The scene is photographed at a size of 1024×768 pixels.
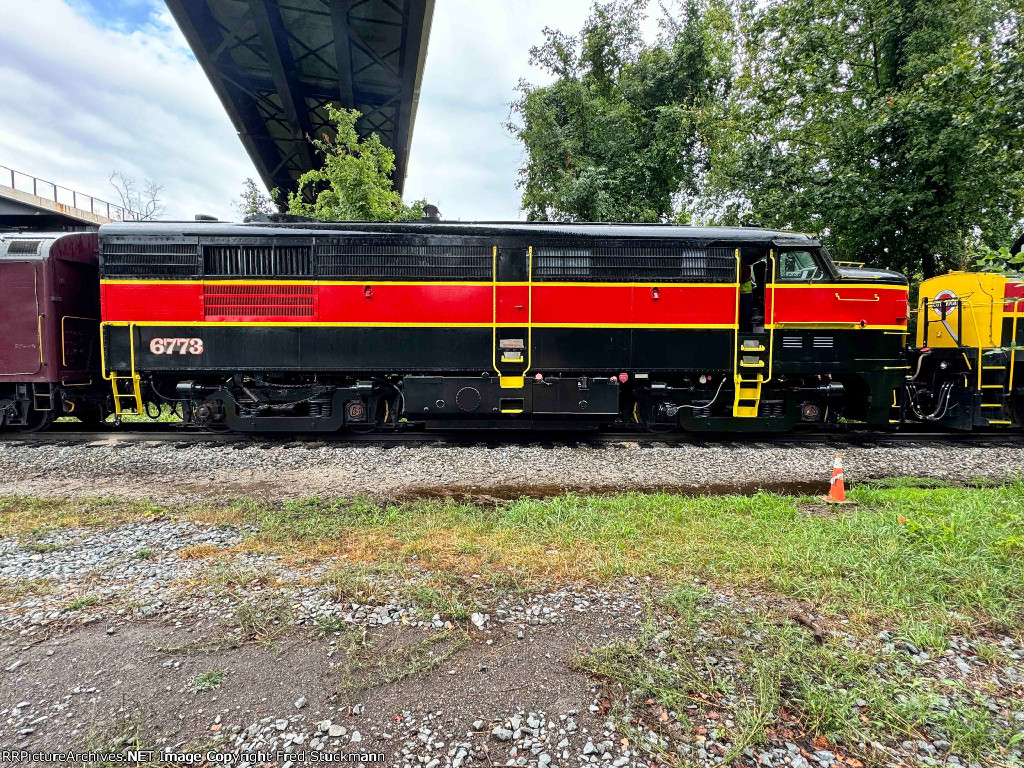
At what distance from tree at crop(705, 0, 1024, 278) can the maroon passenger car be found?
49.1ft

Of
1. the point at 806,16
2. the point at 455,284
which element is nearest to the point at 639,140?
the point at 806,16

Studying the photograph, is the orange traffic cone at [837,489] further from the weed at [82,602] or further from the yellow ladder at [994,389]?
the weed at [82,602]

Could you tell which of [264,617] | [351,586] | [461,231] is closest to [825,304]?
[461,231]

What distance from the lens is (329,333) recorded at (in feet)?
25.7

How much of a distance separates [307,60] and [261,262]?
656 inches

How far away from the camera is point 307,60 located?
19.6 meters

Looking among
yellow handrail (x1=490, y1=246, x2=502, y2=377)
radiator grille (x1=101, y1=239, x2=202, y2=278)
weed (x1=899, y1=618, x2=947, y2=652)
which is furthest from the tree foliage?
radiator grille (x1=101, y1=239, x2=202, y2=278)

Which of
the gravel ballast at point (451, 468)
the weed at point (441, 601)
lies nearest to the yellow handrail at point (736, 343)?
the gravel ballast at point (451, 468)

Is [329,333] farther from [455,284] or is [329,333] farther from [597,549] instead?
[597,549]

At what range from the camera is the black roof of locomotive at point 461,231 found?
768 cm

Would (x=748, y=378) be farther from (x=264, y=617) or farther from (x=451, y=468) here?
(x=264, y=617)

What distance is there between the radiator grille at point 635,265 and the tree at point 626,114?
9.99 meters

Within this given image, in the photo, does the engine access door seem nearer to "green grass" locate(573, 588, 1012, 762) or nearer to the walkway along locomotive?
the walkway along locomotive

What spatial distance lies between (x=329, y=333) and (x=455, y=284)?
7.05 ft
